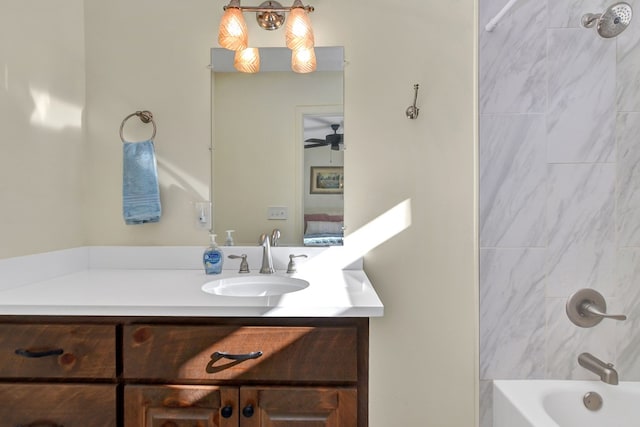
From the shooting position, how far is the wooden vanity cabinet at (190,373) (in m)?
1.16

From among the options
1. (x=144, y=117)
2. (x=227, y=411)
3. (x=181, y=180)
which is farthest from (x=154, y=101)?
(x=227, y=411)

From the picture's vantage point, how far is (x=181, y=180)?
182 cm

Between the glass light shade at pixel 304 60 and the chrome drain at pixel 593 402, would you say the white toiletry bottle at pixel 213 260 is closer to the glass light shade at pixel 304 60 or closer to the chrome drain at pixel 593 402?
the glass light shade at pixel 304 60

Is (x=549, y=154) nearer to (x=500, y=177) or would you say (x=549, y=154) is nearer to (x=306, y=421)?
(x=500, y=177)

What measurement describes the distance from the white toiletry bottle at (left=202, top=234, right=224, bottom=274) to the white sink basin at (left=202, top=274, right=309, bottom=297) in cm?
12

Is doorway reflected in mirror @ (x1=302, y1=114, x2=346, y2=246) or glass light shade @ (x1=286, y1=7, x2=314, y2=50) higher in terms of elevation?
glass light shade @ (x1=286, y1=7, x2=314, y2=50)

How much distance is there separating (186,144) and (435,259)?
1217mm

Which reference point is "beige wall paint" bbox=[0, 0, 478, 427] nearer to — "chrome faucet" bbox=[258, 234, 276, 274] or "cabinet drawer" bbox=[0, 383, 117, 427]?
"chrome faucet" bbox=[258, 234, 276, 274]

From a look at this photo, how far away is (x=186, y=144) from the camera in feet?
5.95

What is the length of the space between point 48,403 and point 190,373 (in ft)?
1.37

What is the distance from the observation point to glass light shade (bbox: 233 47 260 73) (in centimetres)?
176

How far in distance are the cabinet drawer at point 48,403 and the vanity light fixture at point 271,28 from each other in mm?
1336

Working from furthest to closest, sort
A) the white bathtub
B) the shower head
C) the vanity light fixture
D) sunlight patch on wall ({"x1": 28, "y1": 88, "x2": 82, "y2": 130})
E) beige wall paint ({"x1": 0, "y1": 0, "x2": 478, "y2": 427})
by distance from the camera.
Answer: beige wall paint ({"x1": 0, "y1": 0, "x2": 478, "y2": 427}), the vanity light fixture, sunlight patch on wall ({"x1": 28, "y1": 88, "x2": 82, "y2": 130}), the white bathtub, the shower head

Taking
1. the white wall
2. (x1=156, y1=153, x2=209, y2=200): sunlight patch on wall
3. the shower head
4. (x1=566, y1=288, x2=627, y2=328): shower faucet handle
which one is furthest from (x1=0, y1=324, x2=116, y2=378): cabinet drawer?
the shower head
